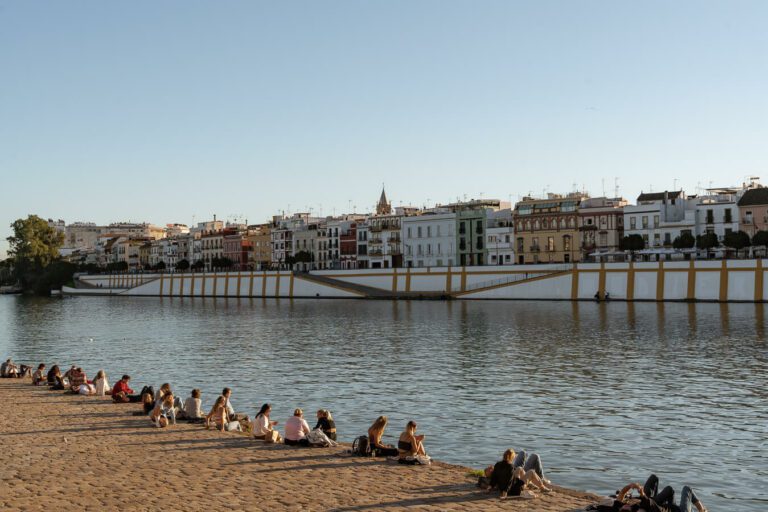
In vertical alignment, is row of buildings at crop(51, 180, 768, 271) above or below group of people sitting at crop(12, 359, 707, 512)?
above

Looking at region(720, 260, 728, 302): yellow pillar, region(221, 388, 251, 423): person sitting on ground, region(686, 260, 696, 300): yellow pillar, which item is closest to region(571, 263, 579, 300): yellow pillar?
region(686, 260, 696, 300): yellow pillar

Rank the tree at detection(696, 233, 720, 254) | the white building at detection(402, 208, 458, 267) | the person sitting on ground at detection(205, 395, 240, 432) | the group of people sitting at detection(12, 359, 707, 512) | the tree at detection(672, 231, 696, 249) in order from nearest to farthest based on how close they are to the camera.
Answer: the group of people sitting at detection(12, 359, 707, 512) < the person sitting on ground at detection(205, 395, 240, 432) < the tree at detection(696, 233, 720, 254) < the tree at detection(672, 231, 696, 249) < the white building at detection(402, 208, 458, 267)

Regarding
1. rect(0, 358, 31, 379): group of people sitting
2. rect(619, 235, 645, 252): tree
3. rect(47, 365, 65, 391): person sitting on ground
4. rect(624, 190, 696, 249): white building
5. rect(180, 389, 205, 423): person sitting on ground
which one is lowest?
rect(0, 358, 31, 379): group of people sitting

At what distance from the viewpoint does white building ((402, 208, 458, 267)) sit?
133m

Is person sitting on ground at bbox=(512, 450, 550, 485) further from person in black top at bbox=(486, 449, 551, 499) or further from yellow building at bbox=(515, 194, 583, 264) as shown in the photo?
yellow building at bbox=(515, 194, 583, 264)

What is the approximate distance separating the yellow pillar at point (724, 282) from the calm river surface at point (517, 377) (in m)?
15.0

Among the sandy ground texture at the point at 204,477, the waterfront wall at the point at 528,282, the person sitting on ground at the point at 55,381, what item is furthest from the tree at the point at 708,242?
the sandy ground texture at the point at 204,477

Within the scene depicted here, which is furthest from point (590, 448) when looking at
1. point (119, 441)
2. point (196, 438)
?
point (119, 441)

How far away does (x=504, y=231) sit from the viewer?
4988 inches

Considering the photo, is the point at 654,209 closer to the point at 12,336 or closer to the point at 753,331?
the point at 753,331

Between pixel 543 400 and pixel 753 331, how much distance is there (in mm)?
31412

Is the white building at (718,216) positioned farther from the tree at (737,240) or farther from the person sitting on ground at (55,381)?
the person sitting on ground at (55,381)

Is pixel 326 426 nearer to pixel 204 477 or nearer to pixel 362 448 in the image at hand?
pixel 362 448

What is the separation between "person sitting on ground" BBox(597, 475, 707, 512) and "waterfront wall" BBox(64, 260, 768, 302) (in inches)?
3115
